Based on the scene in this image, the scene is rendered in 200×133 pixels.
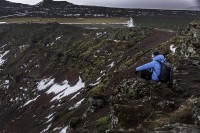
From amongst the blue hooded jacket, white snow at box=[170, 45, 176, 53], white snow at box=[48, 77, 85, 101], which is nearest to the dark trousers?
the blue hooded jacket

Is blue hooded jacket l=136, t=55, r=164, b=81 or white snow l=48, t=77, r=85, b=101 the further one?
white snow l=48, t=77, r=85, b=101

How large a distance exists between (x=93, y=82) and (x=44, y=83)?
1891cm

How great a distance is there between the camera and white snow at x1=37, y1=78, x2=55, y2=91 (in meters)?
60.3

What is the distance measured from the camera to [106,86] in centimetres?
3516

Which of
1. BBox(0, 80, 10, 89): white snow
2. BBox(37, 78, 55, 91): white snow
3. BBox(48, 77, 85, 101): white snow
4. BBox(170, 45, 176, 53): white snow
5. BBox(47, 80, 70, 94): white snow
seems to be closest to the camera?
BBox(170, 45, 176, 53): white snow

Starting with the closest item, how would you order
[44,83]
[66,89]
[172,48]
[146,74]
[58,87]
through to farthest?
[146,74] < [172,48] < [66,89] < [58,87] < [44,83]

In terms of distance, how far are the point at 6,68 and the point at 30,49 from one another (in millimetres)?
7775

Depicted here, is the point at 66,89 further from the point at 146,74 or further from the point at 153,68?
the point at 153,68

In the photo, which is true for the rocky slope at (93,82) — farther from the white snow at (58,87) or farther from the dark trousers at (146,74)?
the dark trousers at (146,74)

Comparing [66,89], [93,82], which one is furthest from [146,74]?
[66,89]

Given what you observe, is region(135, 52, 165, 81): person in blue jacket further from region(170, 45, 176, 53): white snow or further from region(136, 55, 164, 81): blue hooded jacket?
region(170, 45, 176, 53): white snow

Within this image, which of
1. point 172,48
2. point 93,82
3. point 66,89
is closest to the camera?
point 172,48

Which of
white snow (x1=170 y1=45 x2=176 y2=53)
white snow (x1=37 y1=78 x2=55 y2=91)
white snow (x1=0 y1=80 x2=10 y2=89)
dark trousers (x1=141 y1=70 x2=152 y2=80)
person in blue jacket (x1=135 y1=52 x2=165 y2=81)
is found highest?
person in blue jacket (x1=135 y1=52 x2=165 y2=81)

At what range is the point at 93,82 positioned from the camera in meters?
45.2
